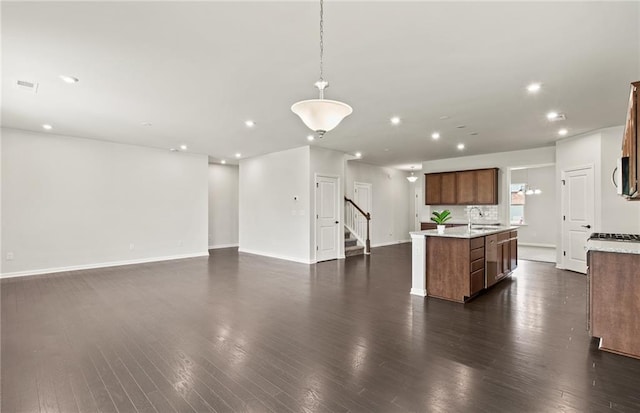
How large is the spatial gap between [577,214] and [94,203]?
33.4 ft

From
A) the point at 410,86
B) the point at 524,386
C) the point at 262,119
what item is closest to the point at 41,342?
the point at 262,119

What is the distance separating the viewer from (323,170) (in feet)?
24.9

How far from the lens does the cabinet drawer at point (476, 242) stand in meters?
4.25

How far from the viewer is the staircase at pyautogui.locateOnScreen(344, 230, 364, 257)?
837 centimetres

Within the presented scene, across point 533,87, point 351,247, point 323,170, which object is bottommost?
point 351,247

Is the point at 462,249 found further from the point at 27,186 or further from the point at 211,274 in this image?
the point at 27,186

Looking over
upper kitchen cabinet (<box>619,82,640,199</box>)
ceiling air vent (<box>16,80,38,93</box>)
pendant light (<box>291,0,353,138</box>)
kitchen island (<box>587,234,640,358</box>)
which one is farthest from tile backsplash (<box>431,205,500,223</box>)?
ceiling air vent (<box>16,80,38,93</box>)

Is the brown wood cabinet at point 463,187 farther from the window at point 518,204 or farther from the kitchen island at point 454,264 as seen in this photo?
the kitchen island at point 454,264

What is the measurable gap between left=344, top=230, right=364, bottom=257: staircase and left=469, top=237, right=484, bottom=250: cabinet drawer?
4.09 meters

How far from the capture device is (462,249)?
4.21 m

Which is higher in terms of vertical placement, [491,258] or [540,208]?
[540,208]

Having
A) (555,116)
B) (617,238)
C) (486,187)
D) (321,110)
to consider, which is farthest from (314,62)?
(486,187)

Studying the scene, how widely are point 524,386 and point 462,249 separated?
2155 mm

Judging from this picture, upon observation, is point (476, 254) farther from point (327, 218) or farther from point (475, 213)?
point (475, 213)
